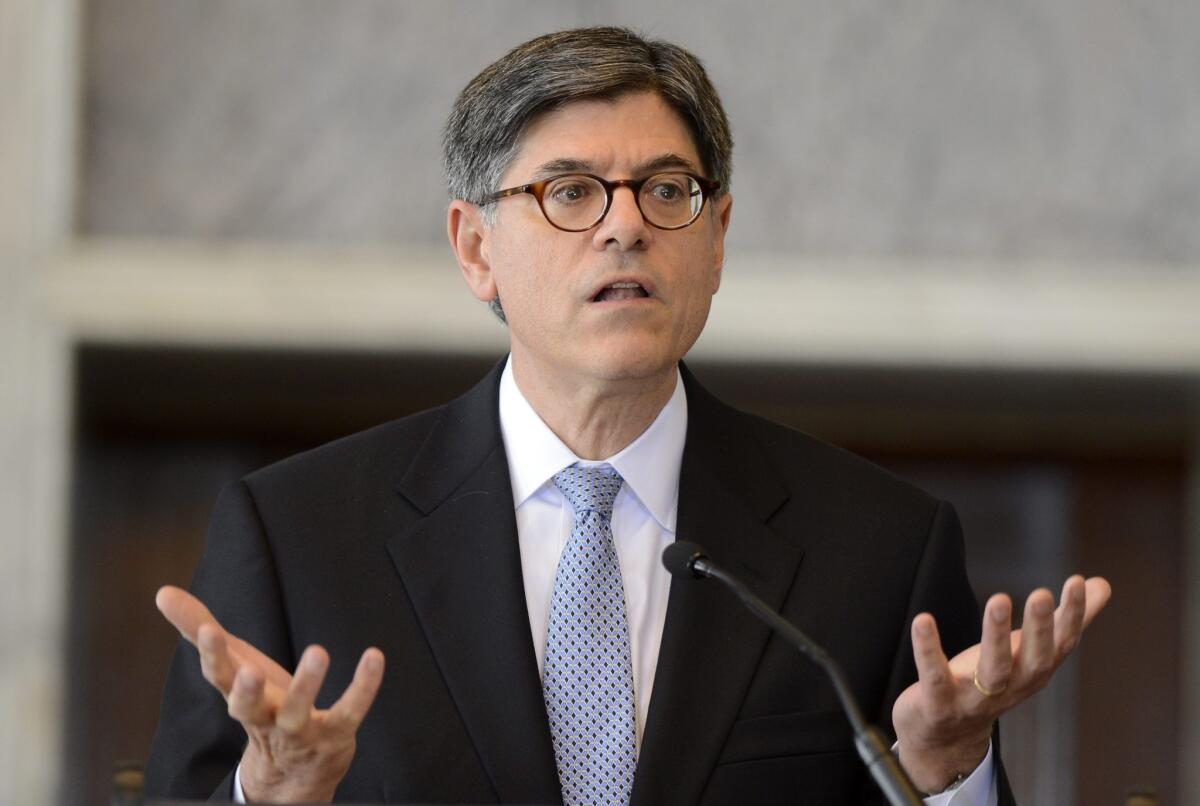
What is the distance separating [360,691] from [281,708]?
0.08 metres

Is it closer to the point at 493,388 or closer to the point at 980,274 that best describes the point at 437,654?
the point at 493,388

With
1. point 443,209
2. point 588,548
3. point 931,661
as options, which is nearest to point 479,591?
point 588,548

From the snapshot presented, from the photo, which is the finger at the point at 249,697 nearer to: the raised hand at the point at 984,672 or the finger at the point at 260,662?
the finger at the point at 260,662

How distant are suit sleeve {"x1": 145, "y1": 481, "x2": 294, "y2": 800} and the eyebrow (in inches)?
22.8

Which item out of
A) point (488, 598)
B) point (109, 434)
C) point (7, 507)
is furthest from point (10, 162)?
point (488, 598)

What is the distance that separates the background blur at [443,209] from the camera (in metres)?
4.17

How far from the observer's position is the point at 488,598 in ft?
7.07

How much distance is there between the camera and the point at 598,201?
2223mm

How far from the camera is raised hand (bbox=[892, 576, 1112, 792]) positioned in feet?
5.90

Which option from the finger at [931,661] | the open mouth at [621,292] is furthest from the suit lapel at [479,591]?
the finger at [931,661]

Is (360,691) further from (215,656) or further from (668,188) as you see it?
(668,188)

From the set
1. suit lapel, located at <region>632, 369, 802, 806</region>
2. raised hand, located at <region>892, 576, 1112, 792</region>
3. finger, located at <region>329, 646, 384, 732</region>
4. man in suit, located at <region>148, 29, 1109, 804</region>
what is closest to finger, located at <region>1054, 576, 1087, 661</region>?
raised hand, located at <region>892, 576, 1112, 792</region>

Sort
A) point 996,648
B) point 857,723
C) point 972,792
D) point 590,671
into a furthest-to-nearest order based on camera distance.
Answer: point 590,671 → point 972,792 → point 996,648 → point 857,723

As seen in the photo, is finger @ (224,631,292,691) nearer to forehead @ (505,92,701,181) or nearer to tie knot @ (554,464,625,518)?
tie knot @ (554,464,625,518)
